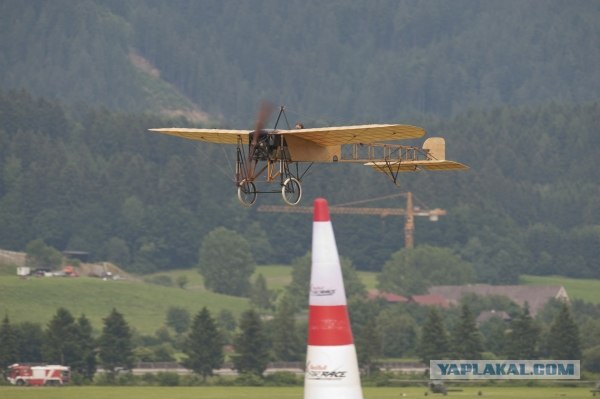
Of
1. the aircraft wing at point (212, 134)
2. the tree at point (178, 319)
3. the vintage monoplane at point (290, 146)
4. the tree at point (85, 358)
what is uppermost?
the tree at point (178, 319)

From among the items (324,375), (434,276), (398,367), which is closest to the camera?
(324,375)

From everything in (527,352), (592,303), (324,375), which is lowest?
(324,375)

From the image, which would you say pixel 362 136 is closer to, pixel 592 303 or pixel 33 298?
pixel 33 298

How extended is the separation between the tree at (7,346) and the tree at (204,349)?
389 inches

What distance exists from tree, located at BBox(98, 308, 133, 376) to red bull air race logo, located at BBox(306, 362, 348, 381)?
50161 mm

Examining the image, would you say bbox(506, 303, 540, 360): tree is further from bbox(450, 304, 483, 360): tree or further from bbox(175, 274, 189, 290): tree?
bbox(175, 274, 189, 290): tree

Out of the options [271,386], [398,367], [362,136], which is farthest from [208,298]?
[362,136]

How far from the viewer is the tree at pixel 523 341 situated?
3905 inches

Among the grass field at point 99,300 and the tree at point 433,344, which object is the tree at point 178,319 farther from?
the tree at point 433,344

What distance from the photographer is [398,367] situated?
103m

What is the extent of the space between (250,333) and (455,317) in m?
55.3

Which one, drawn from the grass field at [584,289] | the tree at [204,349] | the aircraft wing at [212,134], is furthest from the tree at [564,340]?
the grass field at [584,289]

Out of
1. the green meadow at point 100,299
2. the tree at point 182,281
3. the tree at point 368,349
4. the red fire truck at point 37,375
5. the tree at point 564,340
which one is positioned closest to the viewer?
the red fire truck at point 37,375

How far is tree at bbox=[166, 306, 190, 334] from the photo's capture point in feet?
482
